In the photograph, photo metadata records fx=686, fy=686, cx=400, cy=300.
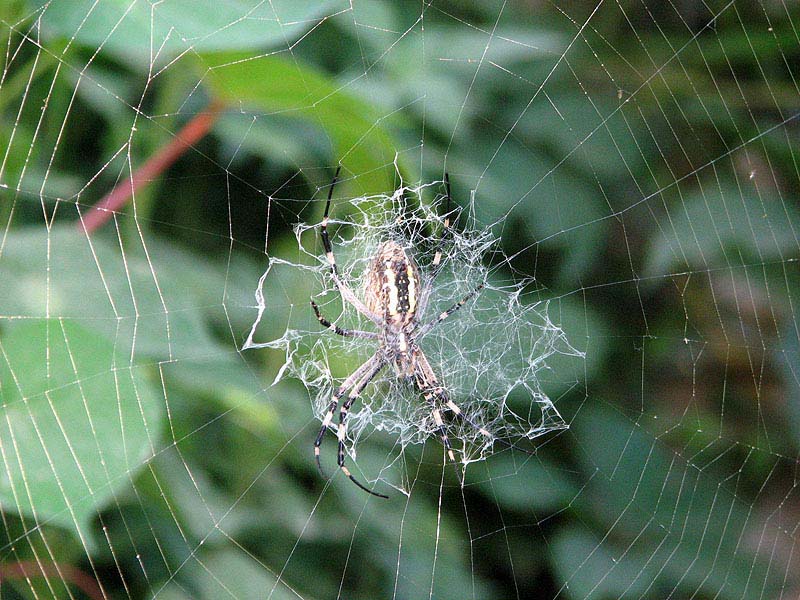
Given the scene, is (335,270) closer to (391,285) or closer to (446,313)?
(391,285)

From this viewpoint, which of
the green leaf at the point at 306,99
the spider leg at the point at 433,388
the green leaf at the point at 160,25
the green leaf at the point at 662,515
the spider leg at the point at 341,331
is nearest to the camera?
the green leaf at the point at 160,25

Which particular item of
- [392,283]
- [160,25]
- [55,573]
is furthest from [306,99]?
[55,573]

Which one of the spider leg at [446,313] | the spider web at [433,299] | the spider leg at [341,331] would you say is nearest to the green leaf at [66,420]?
the spider web at [433,299]

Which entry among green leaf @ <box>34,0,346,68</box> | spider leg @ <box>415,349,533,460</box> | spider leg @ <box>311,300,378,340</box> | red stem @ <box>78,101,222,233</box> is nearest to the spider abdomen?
spider leg @ <box>311,300,378,340</box>

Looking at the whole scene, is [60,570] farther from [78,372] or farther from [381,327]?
[381,327]

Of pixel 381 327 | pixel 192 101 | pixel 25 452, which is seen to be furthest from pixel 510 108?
pixel 25 452

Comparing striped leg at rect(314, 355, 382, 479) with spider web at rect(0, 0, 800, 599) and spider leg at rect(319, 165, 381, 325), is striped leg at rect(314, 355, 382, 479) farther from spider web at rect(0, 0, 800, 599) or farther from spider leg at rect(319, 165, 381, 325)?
spider leg at rect(319, 165, 381, 325)

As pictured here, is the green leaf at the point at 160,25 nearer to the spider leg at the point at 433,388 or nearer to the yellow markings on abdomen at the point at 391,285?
the yellow markings on abdomen at the point at 391,285

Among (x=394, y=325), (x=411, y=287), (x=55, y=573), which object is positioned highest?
(x=411, y=287)
